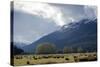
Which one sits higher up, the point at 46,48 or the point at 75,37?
the point at 75,37

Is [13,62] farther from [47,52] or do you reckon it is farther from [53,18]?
[53,18]

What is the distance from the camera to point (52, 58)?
256 centimetres

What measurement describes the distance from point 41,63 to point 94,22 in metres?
0.85

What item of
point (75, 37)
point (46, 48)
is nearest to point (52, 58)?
point (46, 48)

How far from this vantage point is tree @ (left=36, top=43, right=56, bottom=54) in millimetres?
2521

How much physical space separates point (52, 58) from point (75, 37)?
0.39m

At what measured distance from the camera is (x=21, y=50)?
8.03 feet

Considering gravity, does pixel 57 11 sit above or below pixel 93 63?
above

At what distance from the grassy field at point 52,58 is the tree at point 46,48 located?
0.15 ft

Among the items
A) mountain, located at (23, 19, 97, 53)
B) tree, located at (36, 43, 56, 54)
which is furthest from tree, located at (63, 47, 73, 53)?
tree, located at (36, 43, 56, 54)

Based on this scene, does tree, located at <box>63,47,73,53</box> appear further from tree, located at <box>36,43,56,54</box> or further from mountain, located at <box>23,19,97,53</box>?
tree, located at <box>36,43,56,54</box>

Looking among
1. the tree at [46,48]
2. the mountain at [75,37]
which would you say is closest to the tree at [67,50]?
the mountain at [75,37]

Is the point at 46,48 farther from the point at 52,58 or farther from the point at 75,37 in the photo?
the point at 75,37

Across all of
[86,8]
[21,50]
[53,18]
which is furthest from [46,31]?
[86,8]
